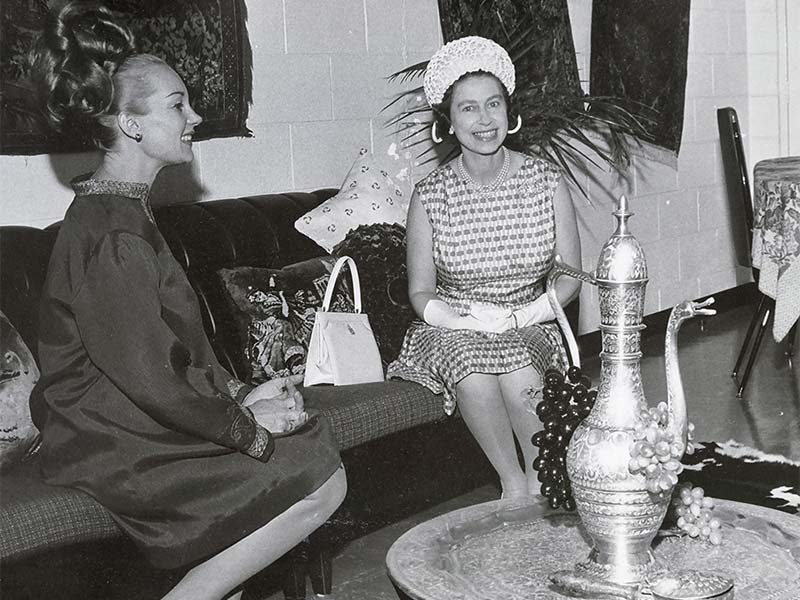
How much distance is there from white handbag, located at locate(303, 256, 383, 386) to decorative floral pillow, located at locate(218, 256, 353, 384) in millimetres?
68

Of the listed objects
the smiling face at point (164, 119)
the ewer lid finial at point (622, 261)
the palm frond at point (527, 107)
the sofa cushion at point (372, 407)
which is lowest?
the sofa cushion at point (372, 407)

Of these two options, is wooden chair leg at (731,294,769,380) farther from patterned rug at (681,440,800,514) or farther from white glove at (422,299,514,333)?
white glove at (422,299,514,333)

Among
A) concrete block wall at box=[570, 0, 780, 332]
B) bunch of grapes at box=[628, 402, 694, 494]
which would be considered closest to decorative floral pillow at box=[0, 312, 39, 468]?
bunch of grapes at box=[628, 402, 694, 494]

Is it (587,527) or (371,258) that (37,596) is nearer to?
(587,527)

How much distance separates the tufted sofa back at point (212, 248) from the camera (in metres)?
3.01

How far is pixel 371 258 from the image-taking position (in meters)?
3.62

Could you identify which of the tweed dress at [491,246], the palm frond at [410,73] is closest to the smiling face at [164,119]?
the tweed dress at [491,246]

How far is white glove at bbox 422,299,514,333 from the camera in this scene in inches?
129

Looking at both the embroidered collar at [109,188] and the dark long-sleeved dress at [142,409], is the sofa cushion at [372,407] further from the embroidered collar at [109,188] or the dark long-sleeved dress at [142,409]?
the embroidered collar at [109,188]

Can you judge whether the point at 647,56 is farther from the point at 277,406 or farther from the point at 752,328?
the point at 277,406

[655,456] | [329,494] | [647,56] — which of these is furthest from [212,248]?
[647,56]

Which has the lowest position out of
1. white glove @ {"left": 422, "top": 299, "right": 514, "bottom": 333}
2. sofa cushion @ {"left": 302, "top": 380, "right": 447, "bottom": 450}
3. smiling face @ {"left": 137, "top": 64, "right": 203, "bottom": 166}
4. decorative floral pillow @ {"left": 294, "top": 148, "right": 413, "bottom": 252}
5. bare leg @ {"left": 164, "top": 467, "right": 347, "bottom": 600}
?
bare leg @ {"left": 164, "top": 467, "right": 347, "bottom": 600}

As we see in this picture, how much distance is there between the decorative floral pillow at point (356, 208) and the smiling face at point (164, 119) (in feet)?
4.05

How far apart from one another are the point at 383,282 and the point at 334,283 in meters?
0.29
